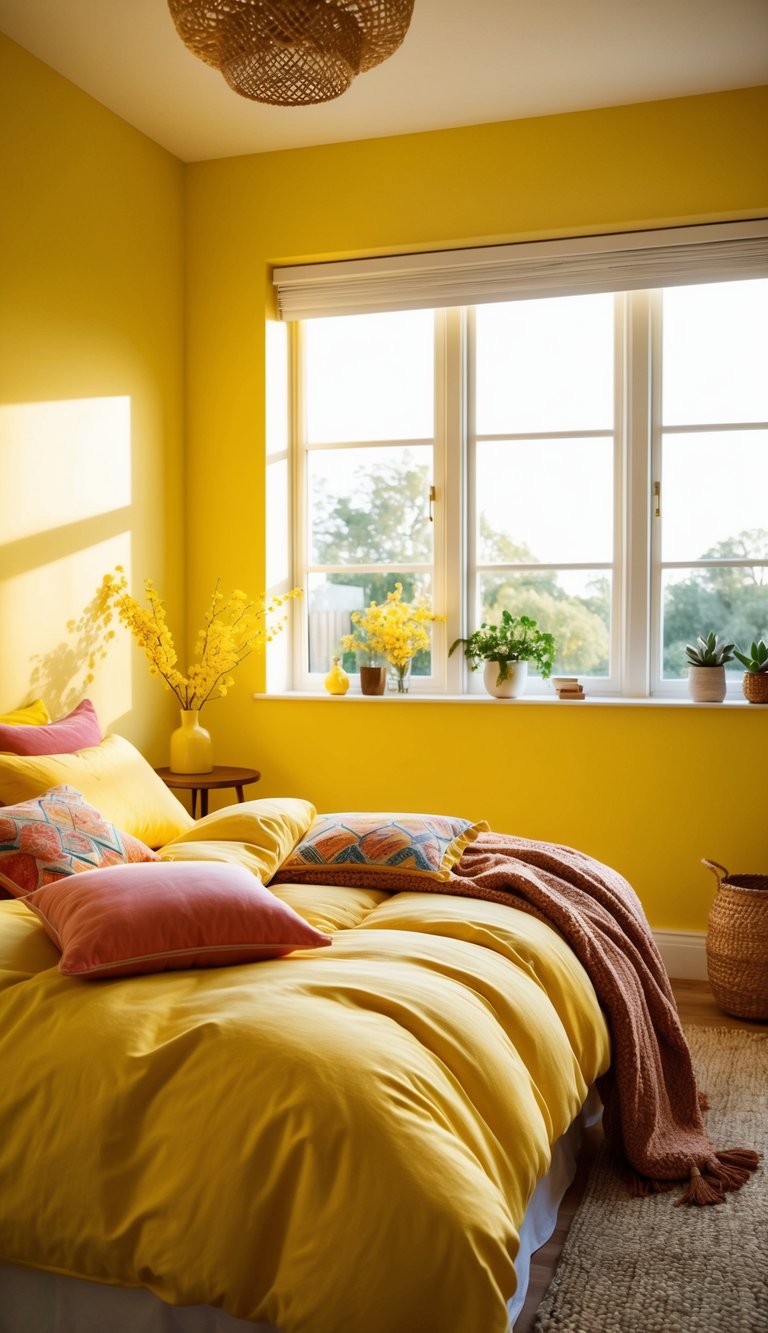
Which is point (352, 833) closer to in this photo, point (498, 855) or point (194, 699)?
point (498, 855)

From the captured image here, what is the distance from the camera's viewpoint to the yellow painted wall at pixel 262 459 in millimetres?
4125

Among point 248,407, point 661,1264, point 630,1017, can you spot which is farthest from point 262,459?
point 661,1264

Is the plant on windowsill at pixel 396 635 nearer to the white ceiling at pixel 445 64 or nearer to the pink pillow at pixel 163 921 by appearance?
the white ceiling at pixel 445 64

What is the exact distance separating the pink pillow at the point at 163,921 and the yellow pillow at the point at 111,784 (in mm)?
683

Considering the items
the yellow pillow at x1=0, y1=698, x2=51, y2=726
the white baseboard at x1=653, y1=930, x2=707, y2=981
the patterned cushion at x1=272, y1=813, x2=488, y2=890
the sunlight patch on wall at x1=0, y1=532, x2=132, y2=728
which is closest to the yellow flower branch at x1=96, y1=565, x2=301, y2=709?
the sunlight patch on wall at x1=0, y1=532, x2=132, y2=728

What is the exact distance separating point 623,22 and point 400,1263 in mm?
3569

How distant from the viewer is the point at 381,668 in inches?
179

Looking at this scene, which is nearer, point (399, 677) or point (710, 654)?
point (710, 654)

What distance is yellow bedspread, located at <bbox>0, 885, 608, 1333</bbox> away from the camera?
4.96ft

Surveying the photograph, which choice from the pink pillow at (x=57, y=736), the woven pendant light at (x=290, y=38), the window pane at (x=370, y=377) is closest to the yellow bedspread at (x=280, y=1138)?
the pink pillow at (x=57, y=736)

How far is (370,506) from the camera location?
15.7ft

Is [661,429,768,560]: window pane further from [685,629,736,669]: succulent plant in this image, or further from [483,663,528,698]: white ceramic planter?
[483,663,528,698]: white ceramic planter

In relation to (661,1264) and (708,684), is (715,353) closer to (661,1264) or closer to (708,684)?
(708,684)

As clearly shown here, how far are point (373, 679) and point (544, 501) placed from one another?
99cm
